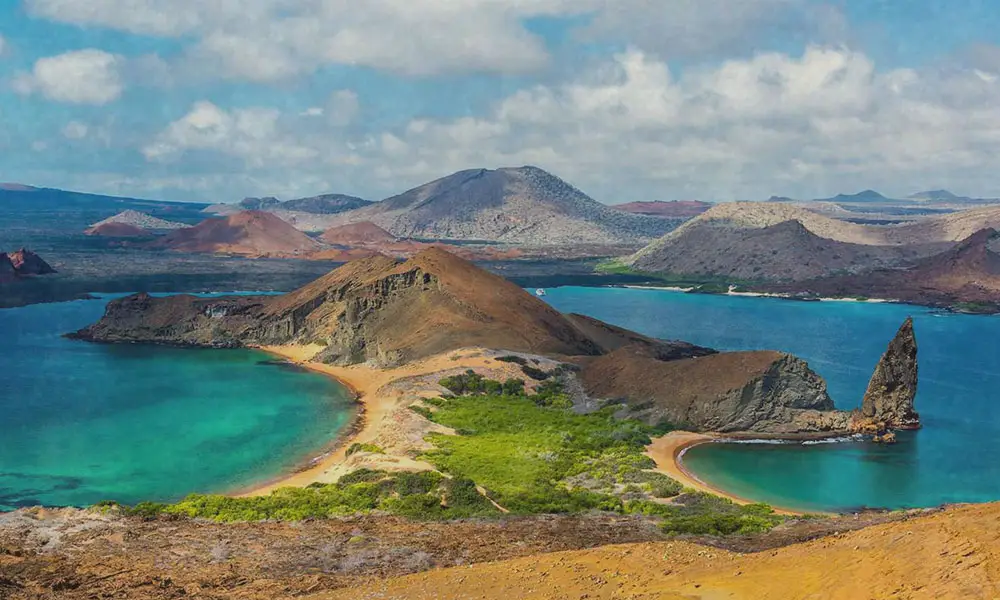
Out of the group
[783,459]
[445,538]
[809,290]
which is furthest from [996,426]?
[809,290]

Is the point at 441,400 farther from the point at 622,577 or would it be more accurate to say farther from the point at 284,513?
the point at 622,577

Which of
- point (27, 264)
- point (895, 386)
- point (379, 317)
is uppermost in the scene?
point (27, 264)

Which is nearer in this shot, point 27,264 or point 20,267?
point 20,267

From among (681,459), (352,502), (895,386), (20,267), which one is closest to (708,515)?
(352,502)

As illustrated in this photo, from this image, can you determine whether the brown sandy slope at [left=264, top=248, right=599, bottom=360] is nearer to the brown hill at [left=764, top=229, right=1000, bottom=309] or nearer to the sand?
the sand

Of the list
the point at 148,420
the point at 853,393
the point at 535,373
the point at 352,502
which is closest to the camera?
the point at 352,502

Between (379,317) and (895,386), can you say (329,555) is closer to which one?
(895,386)
